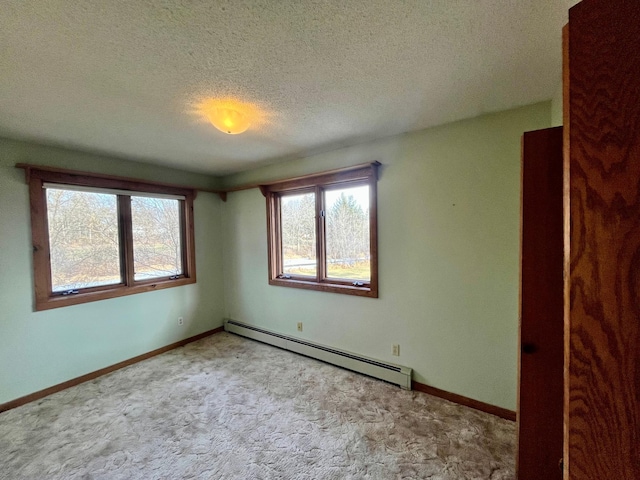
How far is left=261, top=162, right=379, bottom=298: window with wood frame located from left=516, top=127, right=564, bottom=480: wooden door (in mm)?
1506

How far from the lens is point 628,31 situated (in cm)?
46

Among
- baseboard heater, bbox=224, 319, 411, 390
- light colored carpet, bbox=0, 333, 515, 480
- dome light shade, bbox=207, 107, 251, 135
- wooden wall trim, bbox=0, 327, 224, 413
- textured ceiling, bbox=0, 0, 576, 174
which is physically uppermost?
textured ceiling, bbox=0, 0, 576, 174

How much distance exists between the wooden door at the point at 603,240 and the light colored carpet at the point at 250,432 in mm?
1502

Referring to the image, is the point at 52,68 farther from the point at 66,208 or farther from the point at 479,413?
the point at 479,413

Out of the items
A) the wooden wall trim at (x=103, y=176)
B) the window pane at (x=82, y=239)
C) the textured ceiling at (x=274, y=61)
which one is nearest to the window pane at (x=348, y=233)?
the textured ceiling at (x=274, y=61)

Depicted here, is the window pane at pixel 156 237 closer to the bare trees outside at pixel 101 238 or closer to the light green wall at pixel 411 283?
the bare trees outside at pixel 101 238

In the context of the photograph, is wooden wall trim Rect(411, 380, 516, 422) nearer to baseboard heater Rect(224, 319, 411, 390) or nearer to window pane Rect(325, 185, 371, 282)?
baseboard heater Rect(224, 319, 411, 390)

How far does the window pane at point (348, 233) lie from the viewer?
2.82 metres

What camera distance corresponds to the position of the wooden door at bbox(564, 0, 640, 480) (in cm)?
48

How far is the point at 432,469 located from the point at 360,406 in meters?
0.69

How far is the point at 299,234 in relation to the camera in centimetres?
341

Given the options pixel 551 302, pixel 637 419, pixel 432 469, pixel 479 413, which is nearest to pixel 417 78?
pixel 551 302

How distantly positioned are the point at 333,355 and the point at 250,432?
119 cm

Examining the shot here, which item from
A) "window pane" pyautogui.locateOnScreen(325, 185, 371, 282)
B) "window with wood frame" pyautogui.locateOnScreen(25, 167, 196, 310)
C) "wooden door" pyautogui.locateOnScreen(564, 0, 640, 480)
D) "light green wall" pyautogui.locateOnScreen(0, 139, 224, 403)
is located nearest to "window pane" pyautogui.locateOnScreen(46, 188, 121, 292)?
"window with wood frame" pyautogui.locateOnScreen(25, 167, 196, 310)
